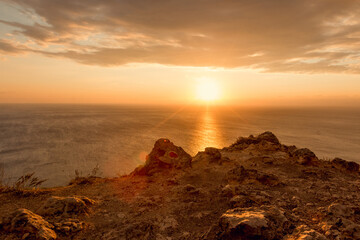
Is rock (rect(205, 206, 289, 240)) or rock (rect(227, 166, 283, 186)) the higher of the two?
rock (rect(205, 206, 289, 240))

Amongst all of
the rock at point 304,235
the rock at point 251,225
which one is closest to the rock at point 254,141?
the rock at point 251,225

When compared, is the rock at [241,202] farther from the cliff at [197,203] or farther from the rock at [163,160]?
the rock at [163,160]

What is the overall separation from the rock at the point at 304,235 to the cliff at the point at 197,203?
19mm

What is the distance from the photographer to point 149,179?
9.84 meters

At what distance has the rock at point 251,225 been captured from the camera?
4156mm

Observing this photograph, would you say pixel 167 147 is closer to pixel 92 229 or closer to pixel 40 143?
pixel 92 229

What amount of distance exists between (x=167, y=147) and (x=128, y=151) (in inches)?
1833

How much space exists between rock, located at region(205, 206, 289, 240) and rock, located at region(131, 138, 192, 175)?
6.49 meters

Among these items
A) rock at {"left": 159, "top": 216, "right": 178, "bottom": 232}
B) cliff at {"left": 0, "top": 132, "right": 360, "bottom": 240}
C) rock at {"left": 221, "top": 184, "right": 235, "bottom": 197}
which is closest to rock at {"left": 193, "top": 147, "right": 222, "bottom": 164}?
cliff at {"left": 0, "top": 132, "right": 360, "bottom": 240}

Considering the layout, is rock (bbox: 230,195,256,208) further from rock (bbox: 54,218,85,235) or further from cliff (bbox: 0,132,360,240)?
rock (bbox: 54,218,85,235)

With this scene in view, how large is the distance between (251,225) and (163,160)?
24.6 ft

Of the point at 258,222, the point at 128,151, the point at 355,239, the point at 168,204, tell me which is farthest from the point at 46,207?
the point at 128,151

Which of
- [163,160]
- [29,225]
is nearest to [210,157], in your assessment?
[163,160]

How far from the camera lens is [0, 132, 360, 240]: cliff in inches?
185
